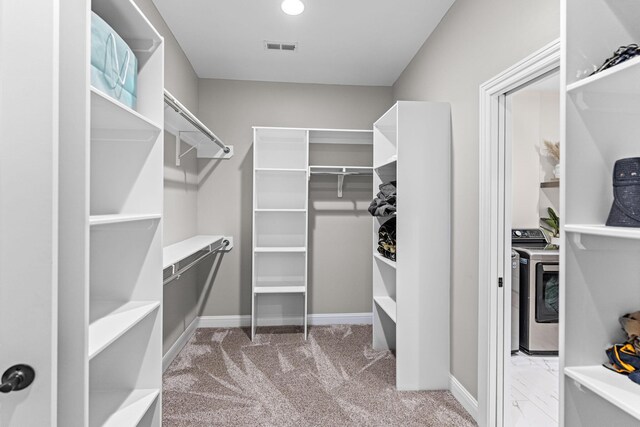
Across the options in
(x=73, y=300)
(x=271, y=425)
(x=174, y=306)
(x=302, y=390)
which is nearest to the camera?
(x=73, y=300)

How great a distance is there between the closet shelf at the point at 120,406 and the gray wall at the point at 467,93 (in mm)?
1745

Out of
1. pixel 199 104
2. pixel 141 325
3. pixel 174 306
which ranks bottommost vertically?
pixel 174 306

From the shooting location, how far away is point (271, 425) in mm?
1984

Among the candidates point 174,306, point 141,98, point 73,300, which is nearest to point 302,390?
point 174,306

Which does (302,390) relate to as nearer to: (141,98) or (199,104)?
(141,98)

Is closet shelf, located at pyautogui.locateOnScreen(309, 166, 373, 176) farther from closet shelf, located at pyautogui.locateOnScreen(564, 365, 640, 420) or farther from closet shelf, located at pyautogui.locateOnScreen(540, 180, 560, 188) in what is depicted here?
closet shelf, located at pyautogui.locateOnScreen(564, 365, 640, 420)

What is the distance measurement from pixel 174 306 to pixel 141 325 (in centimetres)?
152

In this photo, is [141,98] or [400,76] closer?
[141,98]

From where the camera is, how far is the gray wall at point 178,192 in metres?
2.60

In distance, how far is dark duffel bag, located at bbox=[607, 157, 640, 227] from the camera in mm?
935

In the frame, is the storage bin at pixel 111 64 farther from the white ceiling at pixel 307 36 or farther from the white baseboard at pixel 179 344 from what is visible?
the white baseboard at pixel 179 344

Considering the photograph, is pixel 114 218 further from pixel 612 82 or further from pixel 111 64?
pixel 612 82

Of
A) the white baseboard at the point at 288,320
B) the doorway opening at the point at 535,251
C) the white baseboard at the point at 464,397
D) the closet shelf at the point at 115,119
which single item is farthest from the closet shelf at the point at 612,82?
the white baseboard at the point at 288,320

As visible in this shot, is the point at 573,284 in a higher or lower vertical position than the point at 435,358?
higher
